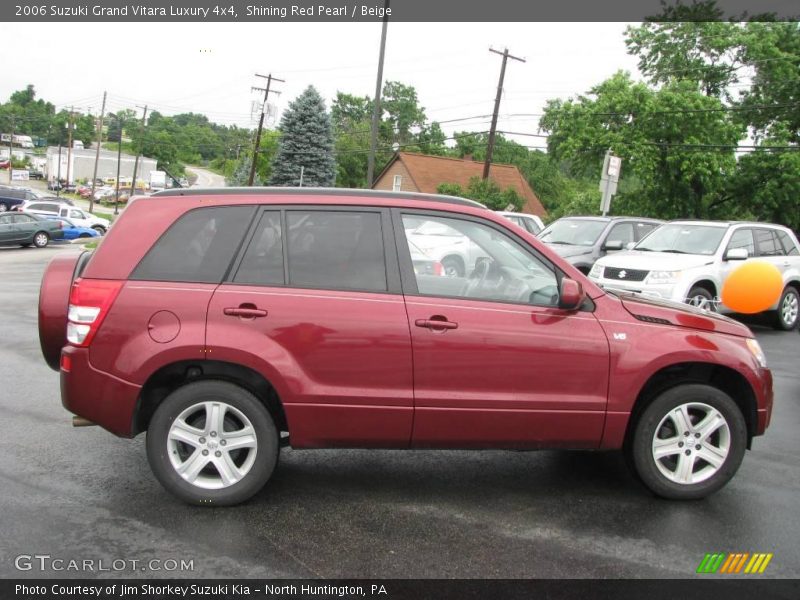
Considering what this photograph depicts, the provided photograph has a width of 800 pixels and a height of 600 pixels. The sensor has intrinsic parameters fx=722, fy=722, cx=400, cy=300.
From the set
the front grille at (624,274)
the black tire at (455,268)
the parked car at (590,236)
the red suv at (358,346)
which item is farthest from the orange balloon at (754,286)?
the parked car at (590,236)

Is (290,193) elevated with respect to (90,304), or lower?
elevated

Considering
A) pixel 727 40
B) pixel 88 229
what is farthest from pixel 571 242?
pixel 88 229

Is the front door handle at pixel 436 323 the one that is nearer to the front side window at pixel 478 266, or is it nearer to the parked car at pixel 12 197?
the front side window at pixel 478 266

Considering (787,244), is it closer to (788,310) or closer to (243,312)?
(788,310)

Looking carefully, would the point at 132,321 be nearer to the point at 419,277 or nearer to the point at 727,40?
the point at 419,277

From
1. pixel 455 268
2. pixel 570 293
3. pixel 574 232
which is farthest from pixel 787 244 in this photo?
pixel 455 268

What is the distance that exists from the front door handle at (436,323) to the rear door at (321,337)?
0.31 feet

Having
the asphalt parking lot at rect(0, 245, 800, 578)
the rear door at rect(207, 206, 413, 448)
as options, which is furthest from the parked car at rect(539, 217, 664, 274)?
the rear door at rect(207, 206, 413, 448)

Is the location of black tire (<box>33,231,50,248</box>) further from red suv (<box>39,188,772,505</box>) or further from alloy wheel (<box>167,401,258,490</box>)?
alloy wheel (<box>167,401,258,490</box>)

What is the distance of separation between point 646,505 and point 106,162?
127142 mm

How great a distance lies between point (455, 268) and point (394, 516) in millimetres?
1507

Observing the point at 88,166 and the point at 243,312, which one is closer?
the point at 243,312

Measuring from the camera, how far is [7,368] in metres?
7.64

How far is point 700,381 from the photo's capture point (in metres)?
4.61
